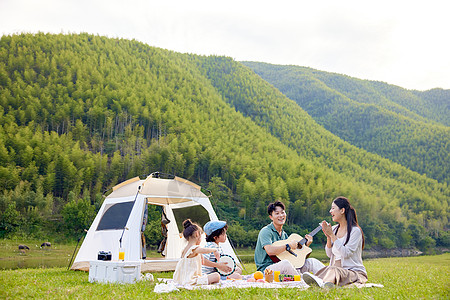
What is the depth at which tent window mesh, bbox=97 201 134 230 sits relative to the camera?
32.6 feet

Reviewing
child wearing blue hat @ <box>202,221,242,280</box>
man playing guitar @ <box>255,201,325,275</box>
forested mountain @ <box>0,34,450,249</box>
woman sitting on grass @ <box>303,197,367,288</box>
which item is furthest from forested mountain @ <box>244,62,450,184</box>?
child wearing blue hat @ <box>202,221,242,280</box>

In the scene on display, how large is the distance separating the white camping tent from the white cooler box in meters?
1.95

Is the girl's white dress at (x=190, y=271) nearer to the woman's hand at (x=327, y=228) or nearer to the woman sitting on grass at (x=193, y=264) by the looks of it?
the woman sitting on grass at (x=193, y=264)

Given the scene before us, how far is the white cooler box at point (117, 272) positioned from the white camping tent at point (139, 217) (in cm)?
195

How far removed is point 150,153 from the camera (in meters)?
40.0

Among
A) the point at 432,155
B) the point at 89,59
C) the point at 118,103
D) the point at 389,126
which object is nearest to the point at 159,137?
the point at 118,103

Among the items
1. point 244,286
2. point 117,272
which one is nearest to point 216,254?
point 244,286

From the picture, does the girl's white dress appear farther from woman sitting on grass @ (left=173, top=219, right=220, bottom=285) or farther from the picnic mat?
→ the picnic mat

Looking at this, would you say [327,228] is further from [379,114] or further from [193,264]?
[379,114]

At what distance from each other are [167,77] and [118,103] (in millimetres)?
20990

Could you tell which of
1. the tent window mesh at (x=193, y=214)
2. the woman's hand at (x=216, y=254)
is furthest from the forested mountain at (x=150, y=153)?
the woman's hand at (x=216, y=254)

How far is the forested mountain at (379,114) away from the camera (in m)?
80.3

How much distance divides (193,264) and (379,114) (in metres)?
101

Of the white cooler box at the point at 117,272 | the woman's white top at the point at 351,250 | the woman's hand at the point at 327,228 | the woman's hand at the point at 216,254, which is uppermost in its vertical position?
the woman's hand at the point at 327,228
